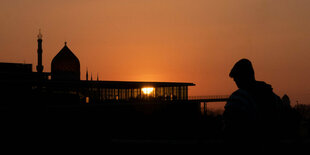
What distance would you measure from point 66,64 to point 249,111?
93916 millimetres

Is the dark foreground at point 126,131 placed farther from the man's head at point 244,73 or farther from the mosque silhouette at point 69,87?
the mosque silhouette at point 69,87

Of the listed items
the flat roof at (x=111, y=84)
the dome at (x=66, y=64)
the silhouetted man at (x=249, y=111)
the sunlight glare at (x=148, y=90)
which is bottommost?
the silhouetted man at (x=249, y=111)

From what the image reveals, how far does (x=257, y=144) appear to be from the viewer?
484 cm

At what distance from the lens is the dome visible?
→ 94.3 m

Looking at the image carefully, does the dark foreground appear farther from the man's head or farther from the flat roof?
the flat roof

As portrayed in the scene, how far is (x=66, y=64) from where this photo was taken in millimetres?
95938

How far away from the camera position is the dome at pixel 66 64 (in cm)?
9431

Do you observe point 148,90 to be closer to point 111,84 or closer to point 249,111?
point 111,84

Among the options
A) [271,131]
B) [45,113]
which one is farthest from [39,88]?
[271,131]

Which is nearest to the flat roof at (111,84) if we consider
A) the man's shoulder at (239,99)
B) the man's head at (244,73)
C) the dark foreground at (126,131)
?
the dark foreground at (126,131)

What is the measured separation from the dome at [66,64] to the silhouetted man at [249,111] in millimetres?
90895

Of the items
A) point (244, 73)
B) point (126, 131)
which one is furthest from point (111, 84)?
point (244, 73)

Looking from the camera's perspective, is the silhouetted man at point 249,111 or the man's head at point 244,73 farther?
the man's head at point 244,73

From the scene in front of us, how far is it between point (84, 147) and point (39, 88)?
5762 centimetres
